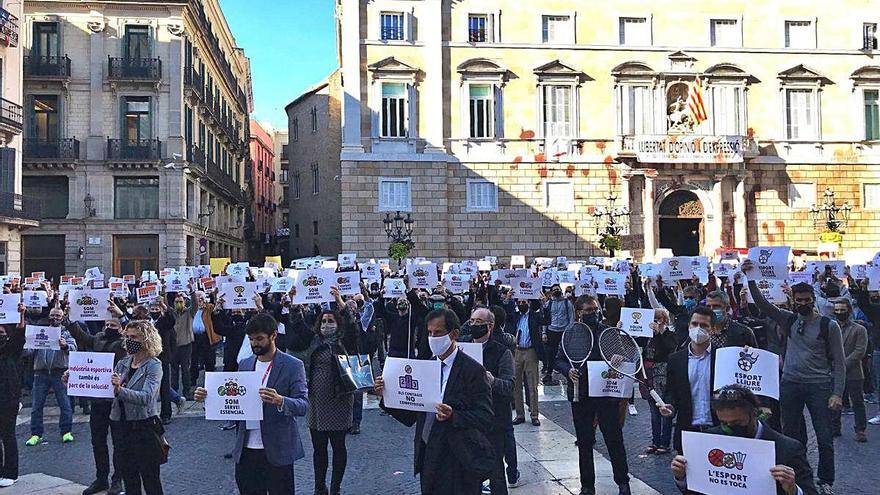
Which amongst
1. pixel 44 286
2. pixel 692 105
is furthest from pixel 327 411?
pixel 692 105

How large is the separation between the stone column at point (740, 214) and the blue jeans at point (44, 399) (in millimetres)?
31873

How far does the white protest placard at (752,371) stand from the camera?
5.90 metres

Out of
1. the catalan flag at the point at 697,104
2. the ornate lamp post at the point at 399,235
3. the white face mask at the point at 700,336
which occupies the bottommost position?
the white face mask at the point at 700,336

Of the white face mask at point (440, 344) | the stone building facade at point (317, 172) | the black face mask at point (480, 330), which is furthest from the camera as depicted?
the stone building facade at point (317, 172)

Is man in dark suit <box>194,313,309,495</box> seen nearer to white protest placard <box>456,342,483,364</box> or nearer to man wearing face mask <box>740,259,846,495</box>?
white protest placard <box>456,342,483,364</box>

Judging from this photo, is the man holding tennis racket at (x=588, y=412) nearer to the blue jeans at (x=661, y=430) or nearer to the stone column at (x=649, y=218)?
the blue jeans at (x=661, y=430)

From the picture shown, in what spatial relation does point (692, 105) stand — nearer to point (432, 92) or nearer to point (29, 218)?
point (432, 92)

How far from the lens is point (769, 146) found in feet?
119

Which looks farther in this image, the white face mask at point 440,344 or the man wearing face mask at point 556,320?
the man wearing face mask at point 556,320

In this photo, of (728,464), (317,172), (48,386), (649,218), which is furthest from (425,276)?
Result: (317,172)

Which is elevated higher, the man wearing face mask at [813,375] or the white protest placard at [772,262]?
the white protest placard at [772,262]

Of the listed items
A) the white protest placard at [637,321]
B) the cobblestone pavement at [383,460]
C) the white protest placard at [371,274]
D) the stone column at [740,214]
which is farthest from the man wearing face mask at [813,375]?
the stone column at [740,214]

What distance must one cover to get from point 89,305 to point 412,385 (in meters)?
7.17

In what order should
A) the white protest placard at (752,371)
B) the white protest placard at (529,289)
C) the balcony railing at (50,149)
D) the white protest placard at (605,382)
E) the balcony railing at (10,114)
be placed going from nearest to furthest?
the white protest placard at (752,371) → the white protest placard at (605,382) → the white protest placard at (529,289) → the balcony railing at (10,114) → the balcony railing at (50,149)
